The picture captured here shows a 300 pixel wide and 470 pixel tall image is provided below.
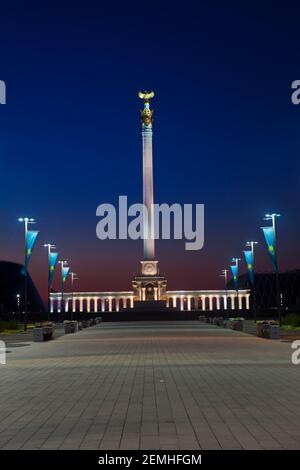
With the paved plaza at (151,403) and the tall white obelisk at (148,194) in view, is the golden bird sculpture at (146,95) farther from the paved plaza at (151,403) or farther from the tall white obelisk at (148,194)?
the paved plaza at (151,403)

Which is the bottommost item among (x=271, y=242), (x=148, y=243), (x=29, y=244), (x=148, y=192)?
(x=271, y=242)

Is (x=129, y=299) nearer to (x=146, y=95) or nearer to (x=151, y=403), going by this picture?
(x=146, y=95)

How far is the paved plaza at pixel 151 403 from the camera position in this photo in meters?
10.8

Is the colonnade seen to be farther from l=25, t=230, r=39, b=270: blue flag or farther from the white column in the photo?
l=25, t=230, r=39, b=270: blue flag

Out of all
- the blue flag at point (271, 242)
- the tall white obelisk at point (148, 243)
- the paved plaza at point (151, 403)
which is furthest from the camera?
the tall white obelisk at point (148, 243)

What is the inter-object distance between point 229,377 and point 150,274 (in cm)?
11688

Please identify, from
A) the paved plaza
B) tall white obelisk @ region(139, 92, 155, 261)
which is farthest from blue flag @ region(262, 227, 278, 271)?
tall white obelisk @ region(139, 92, 155, 261)

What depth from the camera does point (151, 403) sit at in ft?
49.2

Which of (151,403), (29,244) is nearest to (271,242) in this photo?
(29,244)

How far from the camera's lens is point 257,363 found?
24.7 meters

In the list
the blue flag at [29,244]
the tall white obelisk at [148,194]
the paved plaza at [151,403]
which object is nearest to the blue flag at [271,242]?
the blue flag at [29,244]

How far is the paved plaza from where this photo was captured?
10836 mm
